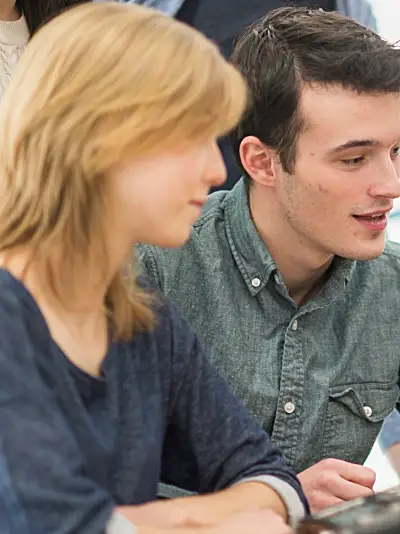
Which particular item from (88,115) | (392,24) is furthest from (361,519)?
(392,24)

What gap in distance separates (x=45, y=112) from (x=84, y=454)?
11.9 inches

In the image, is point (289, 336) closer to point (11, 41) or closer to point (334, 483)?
point (334, 483)

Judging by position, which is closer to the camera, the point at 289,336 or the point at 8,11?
the point at 289,336

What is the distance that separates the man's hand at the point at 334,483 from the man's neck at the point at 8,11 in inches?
38.4

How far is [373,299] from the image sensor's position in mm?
1264

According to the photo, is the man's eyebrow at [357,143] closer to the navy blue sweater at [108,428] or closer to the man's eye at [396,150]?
the man's eye at [396,150]

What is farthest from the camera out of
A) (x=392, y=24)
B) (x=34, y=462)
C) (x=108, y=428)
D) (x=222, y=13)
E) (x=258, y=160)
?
(x=392, y=24)

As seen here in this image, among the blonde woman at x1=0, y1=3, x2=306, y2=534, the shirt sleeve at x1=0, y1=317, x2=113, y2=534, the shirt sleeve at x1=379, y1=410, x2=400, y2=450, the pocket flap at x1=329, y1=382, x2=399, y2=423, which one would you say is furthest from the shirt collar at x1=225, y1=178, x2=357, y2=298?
the shirt sleeve at x1=0, y1=317, x2=113, y2=534

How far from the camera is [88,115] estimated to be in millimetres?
706

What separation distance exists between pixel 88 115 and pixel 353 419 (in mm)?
688

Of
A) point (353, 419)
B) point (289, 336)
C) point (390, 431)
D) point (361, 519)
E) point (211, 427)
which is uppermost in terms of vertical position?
point (361, 519)

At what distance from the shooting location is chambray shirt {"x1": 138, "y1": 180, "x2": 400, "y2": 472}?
46.2 inches

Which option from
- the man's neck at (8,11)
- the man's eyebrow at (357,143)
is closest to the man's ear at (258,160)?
the man's eyebrow at (357,143)

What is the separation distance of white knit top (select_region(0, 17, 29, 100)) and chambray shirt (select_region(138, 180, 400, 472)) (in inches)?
18.9
